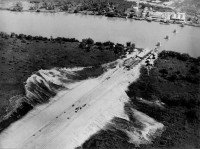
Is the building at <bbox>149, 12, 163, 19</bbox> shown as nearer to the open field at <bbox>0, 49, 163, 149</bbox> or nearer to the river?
the river

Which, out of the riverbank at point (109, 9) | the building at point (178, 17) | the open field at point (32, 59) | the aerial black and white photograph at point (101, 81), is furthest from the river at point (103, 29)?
the open field at point (32, 59)

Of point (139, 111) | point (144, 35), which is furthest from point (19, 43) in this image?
point (139, 111)

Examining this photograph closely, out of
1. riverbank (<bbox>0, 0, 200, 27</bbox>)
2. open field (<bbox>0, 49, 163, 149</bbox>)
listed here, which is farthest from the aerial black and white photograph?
riverbank (<bbox>0, 0, 200, 27</bbox>)

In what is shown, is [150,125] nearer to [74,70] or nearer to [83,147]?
[83,147]

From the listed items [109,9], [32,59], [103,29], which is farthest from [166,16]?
[32,59]

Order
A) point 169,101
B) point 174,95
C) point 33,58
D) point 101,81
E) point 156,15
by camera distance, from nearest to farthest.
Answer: point 169,101 → point 174,95 → point 101,81 → point 33,58 → point 156,15

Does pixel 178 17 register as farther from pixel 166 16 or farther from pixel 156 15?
pixel 156 15
